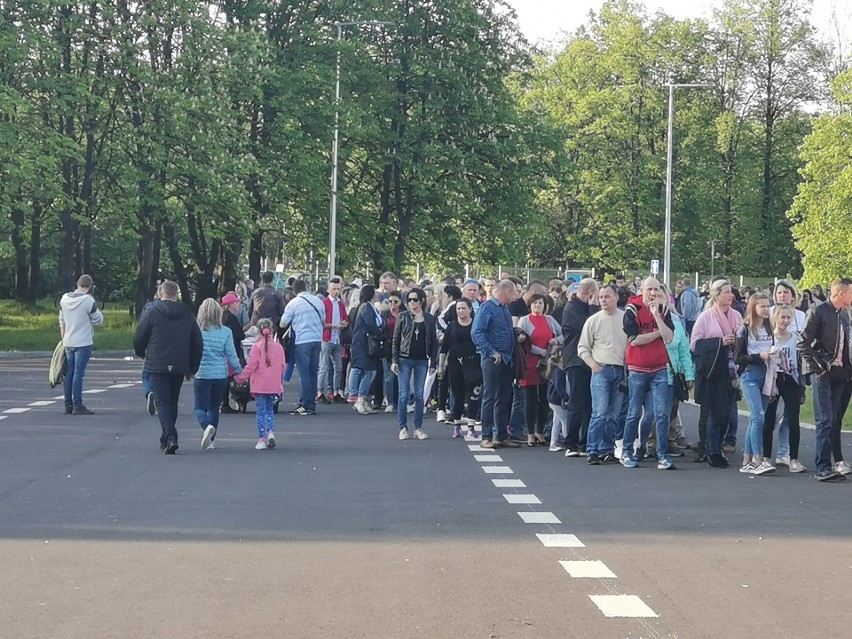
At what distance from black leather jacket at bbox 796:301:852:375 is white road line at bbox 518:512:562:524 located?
159 inches

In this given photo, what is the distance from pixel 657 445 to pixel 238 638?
947 cm

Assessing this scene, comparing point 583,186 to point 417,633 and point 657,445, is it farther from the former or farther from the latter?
point 417,633

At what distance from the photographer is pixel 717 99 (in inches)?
3019

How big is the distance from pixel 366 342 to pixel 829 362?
356 inches

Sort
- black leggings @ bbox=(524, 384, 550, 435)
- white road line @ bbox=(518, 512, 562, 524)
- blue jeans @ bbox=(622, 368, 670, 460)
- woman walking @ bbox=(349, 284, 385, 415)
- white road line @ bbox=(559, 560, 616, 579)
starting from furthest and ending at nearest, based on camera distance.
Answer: woman walking @ bbox=(349, 284, 385, 415), black leggings @ bbox=(524, 384, 550, 435), blue jeans @ bbox=(622, 368, 670, 460), white road line @ bbox=(518, 512, 562, 524), white road line @ bbox=(559, 560, 616, 579)

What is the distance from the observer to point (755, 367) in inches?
625

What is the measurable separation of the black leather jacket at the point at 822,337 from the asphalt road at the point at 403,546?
3.50ft

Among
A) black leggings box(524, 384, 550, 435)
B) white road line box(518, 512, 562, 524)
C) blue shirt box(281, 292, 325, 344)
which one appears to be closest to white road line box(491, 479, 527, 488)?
white road line box(518, 512, 562, 524)

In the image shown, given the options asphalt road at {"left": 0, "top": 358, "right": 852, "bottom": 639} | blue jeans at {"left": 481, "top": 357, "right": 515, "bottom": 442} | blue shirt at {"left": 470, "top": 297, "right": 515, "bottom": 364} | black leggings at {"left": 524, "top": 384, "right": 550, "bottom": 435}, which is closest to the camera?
asphalt road at {"left": 0, "top": 358, "right": 852, "bottom": 639}

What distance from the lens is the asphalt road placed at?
798cm

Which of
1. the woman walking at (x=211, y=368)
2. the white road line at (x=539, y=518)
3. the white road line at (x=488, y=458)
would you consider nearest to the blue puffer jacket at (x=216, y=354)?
the woman walking at (x=211, y=368)

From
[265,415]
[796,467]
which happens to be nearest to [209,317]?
[265,415]

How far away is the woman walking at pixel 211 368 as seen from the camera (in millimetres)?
17844

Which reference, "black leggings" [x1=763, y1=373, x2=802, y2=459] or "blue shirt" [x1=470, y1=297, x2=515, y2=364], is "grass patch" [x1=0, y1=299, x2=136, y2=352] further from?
"black leggings" [x1=763, y1=373, x2=802, y2=459]
